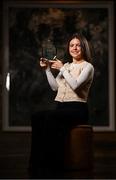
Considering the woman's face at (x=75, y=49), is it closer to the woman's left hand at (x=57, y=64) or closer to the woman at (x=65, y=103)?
the woman at (x=65, y=103)

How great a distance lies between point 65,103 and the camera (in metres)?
3.14

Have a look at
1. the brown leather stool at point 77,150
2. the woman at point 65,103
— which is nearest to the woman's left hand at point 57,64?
the woman at point 65,103

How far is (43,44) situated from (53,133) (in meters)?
2.54

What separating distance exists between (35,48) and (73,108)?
101 inches

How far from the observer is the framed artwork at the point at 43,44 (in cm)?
554

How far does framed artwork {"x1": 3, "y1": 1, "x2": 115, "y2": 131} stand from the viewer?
5.54 metres

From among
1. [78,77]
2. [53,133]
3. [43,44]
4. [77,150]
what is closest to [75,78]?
[78,77]

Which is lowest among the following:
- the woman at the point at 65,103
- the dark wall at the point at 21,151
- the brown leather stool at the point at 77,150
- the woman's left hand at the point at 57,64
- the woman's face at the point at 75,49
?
the dark wall at the point at 21,151

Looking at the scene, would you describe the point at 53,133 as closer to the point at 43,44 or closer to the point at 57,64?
the point at 57,64

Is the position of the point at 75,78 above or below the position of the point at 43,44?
below

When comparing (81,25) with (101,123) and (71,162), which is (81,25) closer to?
(101,123)

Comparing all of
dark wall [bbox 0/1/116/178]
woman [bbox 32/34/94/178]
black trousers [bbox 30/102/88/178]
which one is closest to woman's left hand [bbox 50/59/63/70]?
woman [bbox 32/34/94/178]

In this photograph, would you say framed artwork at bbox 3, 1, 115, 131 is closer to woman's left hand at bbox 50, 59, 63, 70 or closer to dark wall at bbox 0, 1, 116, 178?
dark wall at bbox 0, 1, 116, 178

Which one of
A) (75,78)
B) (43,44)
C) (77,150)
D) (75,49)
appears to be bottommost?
(77,150)
